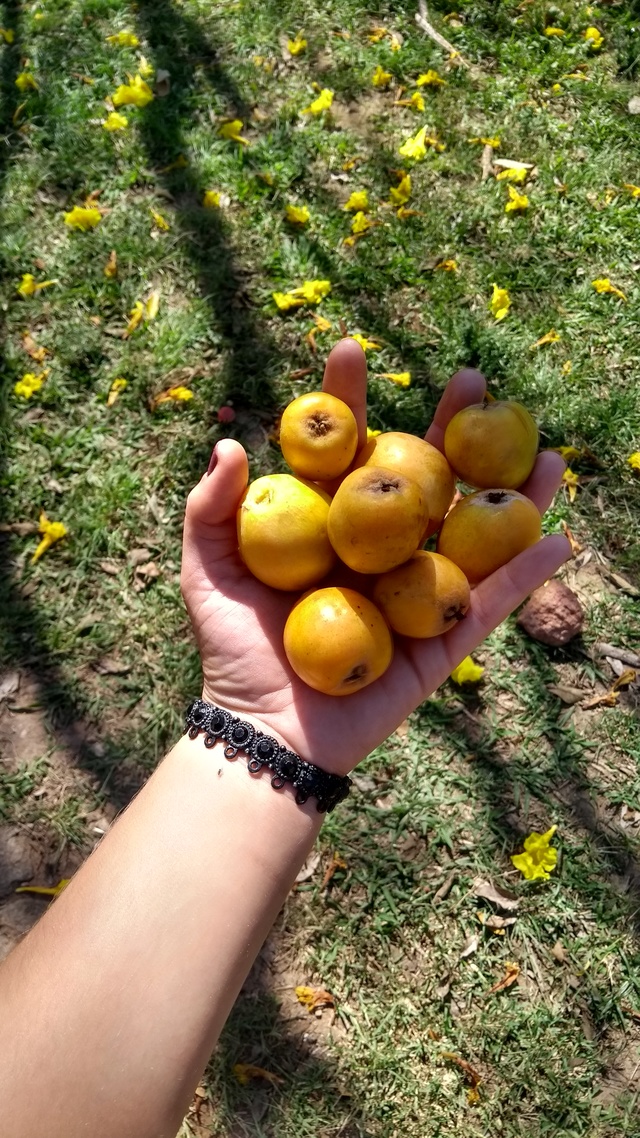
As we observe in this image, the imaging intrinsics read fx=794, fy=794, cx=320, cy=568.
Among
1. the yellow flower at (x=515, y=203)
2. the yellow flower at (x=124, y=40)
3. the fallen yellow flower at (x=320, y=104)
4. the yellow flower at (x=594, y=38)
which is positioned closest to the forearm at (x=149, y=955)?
the yellow flower at (x=515, y=203)

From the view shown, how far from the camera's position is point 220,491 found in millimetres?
2590

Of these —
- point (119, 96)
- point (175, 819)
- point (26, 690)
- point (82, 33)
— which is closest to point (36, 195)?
point (119, 96)

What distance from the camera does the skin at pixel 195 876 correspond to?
206 centimetres

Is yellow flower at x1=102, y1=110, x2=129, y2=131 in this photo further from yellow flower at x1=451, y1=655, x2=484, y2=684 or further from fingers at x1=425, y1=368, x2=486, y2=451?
yellow flower at x1=451, y1=655, x2=484, y2=684

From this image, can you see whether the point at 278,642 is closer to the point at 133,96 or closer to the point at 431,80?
the point at 431,80

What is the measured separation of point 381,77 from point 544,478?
13.1ft

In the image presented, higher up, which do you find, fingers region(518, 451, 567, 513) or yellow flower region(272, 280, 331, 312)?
fingers region(518, 451, 567, 513)

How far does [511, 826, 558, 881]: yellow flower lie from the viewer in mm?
3533

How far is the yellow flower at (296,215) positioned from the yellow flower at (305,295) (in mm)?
521

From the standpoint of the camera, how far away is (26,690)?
411cm

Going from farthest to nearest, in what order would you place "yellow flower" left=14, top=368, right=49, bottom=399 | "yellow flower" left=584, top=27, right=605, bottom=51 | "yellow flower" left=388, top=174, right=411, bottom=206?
"yellow flower" left=584, top=27, right=605, bottom=51
"yellow flower" left=388, top=174, right=411, bottom=206
"yellow flower" left=14, top=368, right=49, bottom=399

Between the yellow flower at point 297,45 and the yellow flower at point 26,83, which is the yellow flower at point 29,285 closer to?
the yellow flower at point 26,83

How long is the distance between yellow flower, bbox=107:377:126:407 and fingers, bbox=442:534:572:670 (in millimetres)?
2868

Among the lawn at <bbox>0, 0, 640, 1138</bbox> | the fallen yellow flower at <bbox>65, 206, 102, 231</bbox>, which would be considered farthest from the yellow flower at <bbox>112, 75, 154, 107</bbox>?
the fallen yellow flower at <bbox>65, 206, 102, 231</bbox>
